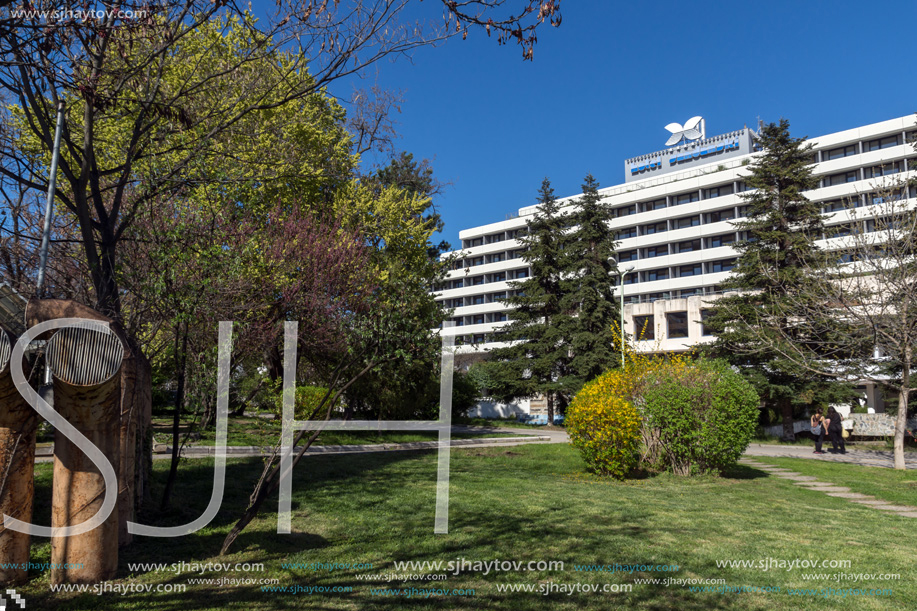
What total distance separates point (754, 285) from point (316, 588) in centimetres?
2789

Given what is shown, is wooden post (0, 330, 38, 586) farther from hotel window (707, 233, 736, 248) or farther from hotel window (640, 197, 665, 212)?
hotel window (640, 197, 665, 212)

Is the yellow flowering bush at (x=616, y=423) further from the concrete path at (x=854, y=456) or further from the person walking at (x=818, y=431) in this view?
the person walking at (x=818, y=431)

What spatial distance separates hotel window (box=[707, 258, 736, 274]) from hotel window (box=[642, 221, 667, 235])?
21.6 feet

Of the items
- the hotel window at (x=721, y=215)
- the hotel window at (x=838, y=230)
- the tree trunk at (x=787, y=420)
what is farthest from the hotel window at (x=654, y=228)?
the tree trunk at (x=787, y=420)

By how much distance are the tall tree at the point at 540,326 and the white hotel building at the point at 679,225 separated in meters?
1.98

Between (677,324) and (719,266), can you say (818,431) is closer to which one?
(677,324)

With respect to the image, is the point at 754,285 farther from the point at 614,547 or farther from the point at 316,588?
the point at 316,588

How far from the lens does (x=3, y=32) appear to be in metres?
3.27

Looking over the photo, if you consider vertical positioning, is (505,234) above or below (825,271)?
above

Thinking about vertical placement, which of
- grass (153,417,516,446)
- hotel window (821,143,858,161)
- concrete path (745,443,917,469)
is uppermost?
hotel window (821,143,858,161)

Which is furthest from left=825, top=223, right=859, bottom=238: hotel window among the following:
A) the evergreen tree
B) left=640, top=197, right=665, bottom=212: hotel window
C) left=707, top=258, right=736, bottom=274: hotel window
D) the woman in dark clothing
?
left=640, top=197, right=665, bottom=212: hotel window

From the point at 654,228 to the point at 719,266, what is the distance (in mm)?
8400

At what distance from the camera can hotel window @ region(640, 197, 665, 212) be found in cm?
6425

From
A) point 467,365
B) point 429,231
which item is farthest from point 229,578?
point 467,365
